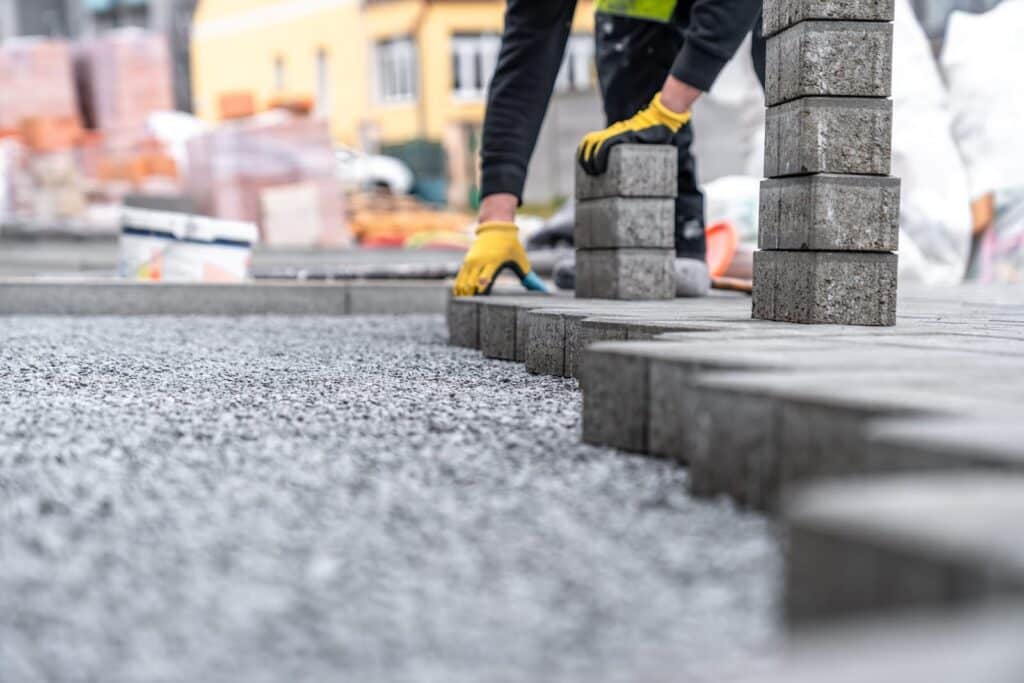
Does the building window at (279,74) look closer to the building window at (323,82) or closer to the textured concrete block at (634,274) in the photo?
the building window at (323,82)

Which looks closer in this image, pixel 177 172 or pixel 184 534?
pixel 184 534

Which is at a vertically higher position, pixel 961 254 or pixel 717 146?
pixel 717 146

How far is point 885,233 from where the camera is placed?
2512 millimetres

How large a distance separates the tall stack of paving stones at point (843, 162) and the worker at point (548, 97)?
3.66ft

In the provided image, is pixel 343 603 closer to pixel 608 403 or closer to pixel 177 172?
pixel 608 403

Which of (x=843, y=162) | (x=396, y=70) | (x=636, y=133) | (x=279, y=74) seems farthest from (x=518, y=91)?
(x=279, y=74)

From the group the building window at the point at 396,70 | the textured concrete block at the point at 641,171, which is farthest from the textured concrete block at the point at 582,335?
the building window at the point at 396,70

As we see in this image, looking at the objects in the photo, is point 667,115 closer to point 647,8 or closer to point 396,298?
point 647,8

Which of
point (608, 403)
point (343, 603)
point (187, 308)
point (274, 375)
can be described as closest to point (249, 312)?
point (187, 308)

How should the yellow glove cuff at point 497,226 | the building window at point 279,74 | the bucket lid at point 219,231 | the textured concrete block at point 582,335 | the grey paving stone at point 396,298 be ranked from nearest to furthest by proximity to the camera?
the textured concrete block at point 582,335 < the yellow glove cuff at point 497,226 < the bucket lid at point 219,231 < the grey paving stone at point 396,298 < the building window at point 279,74

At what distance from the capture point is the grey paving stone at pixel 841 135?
97.9 inches

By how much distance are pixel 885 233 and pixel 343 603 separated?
1.63 metres

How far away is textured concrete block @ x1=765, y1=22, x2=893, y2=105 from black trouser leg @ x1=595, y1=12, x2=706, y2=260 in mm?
1372

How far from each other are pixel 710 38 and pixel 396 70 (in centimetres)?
2005
